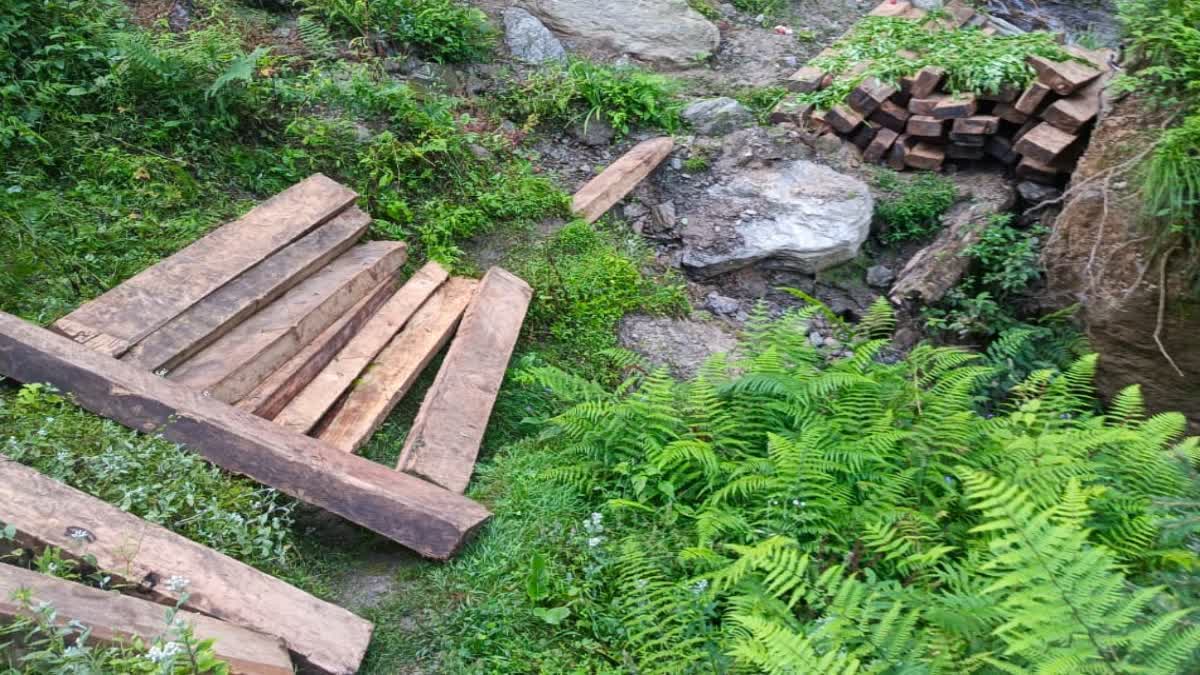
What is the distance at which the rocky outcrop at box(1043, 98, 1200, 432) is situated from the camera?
544 centimetres

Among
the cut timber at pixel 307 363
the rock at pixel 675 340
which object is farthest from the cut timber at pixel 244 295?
the rock at pixel 675 340

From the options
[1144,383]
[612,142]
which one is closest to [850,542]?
[1144,383]

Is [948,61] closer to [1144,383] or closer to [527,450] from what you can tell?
[1144,383]

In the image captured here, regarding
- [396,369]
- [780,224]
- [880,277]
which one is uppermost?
[396,369]

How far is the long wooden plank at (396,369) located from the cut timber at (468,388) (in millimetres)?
128

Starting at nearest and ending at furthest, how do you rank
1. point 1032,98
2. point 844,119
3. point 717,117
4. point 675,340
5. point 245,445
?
point 245,445 → point 675,340 → point 1032,98 → point 844,119 → point 717,117

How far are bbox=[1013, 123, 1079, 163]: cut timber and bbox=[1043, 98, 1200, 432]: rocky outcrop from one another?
0.44 metres

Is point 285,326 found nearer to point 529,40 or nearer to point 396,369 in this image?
point 396,369

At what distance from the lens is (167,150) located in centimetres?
526

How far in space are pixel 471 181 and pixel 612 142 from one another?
161 centimetres

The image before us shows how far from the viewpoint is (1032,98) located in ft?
21.7

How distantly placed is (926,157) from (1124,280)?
1935 mm

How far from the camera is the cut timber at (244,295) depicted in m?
3.85

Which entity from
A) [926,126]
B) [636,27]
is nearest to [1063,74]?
[926,126]
